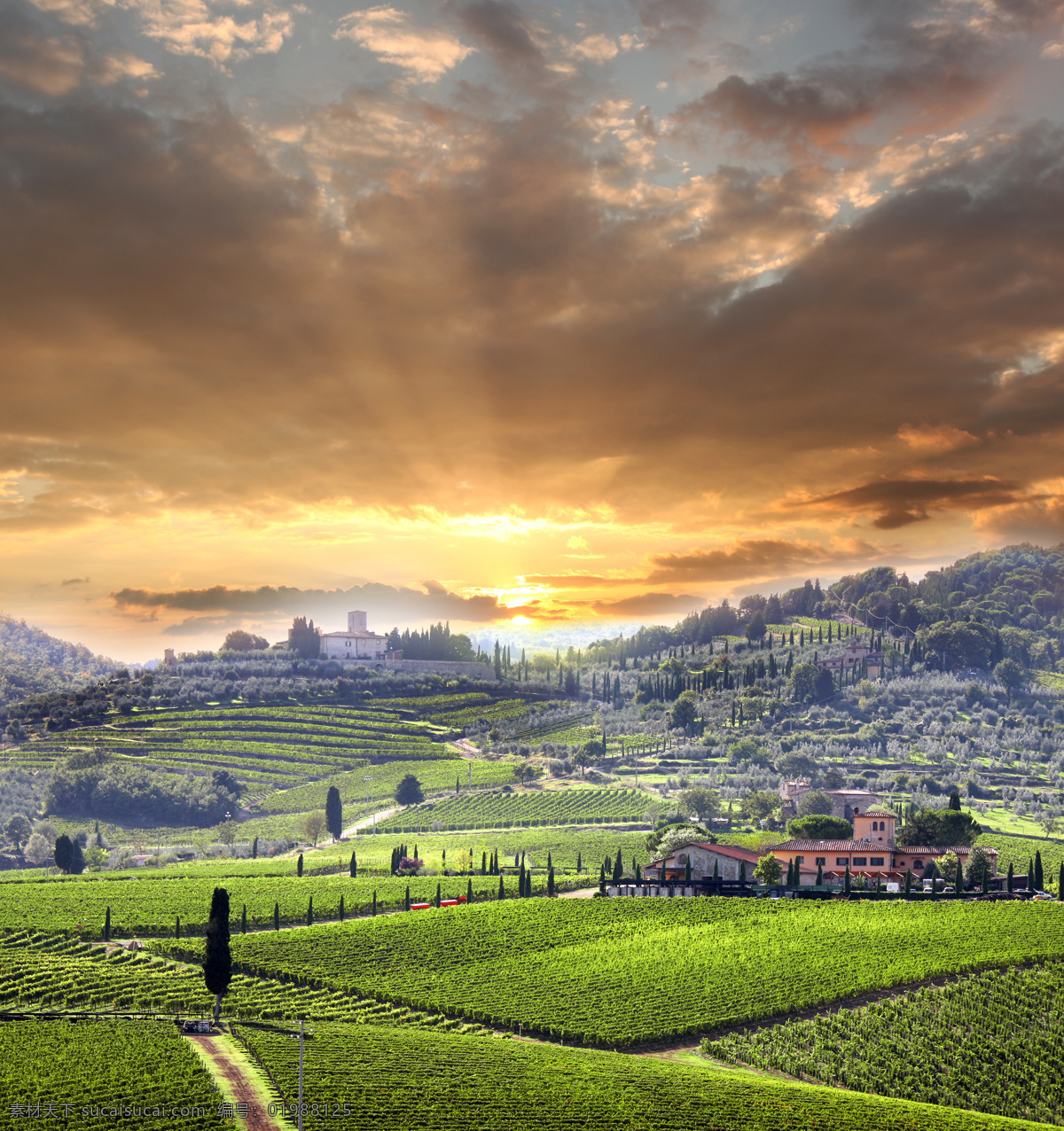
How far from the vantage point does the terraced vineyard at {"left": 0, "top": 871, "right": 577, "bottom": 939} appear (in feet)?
260

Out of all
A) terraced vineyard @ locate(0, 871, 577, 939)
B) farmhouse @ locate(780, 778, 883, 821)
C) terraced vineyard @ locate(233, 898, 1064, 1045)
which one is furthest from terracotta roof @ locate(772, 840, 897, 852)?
farmhouse @ locate(780, 778, 883, 821)

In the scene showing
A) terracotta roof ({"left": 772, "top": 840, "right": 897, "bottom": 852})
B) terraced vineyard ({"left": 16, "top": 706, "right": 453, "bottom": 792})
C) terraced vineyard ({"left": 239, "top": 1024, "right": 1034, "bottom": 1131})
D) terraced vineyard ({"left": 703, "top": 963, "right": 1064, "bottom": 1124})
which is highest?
terraced vineyard ({"left": 16, "top": 706, "right": 453, "bottom": 792})

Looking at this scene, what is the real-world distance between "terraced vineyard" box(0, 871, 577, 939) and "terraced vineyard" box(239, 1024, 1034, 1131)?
117 ft

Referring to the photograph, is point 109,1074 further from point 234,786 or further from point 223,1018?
point 234,786

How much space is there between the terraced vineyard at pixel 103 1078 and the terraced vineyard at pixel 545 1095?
11.7 feet

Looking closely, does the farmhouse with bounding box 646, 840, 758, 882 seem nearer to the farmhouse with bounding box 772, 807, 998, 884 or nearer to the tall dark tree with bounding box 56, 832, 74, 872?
the farmhouse with bounding box 772, 807, 998, 884

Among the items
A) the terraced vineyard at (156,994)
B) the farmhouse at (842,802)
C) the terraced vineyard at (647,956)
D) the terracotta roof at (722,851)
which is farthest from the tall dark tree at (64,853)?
the farmhouse at (842,802)

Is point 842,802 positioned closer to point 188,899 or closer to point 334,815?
point 334,815

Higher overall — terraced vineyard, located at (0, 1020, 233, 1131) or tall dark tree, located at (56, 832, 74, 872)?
terraced vineyard, located at (0, 1020, 233, 1131)

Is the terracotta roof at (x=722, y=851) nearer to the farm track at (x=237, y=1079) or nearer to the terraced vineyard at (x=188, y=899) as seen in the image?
the terraced vineyard at (x=188, y=899)

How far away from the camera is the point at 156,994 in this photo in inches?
2301

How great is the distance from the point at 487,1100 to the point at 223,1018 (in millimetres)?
18877

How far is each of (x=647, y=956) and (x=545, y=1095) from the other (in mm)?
27589

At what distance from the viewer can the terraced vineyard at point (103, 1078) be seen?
36.0 meters
